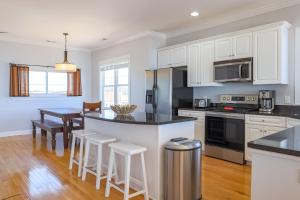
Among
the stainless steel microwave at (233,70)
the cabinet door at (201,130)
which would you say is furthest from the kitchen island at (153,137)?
the stainless steel microwave at (233,70)

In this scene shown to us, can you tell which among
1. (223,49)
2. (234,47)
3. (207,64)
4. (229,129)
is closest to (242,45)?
(234,47)

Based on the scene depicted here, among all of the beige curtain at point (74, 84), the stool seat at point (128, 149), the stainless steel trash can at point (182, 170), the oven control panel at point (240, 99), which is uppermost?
the beige curtain at point (74, 84)

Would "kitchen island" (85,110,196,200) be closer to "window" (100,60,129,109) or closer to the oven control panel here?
the oven control panel

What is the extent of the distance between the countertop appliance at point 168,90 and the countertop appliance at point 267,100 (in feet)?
5.19

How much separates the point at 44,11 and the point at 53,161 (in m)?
2.71

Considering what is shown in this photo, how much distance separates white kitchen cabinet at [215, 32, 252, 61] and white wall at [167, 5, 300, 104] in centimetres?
38

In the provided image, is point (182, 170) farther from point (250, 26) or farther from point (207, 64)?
point (250, 26)

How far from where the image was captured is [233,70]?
404cm

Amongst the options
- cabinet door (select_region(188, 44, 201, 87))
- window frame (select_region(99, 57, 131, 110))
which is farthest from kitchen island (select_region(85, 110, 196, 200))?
window frame (select_region(99, 57, 131, 110))

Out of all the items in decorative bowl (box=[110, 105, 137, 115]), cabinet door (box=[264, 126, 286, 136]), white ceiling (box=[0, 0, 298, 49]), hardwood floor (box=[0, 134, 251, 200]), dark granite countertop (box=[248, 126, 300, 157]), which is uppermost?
white ceiling (box=[0, 0, 298, 49])

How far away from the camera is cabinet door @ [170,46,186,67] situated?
16.1 ft

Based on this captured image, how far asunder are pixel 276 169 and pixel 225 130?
104 inches

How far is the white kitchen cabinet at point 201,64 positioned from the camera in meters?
4.43

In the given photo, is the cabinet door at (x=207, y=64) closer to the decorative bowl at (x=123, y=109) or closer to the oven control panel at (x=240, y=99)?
the oven control panel at (x=240, y=99)
